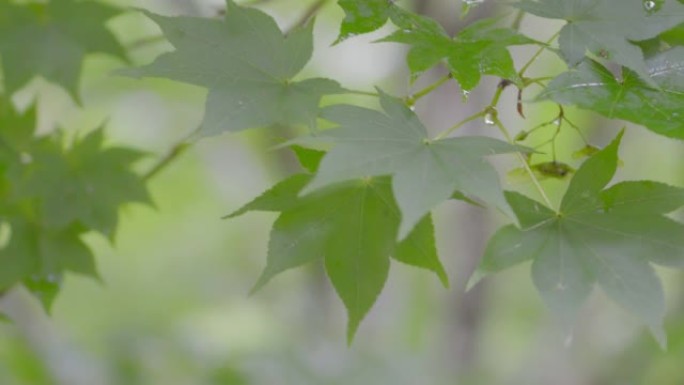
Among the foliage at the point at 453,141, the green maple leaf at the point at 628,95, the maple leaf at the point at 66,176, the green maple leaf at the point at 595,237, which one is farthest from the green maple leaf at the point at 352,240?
the maple leaf at the point at 66,176

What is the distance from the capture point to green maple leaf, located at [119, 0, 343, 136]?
1292 millimetres

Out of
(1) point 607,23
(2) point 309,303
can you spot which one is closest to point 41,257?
(1) point 607,23

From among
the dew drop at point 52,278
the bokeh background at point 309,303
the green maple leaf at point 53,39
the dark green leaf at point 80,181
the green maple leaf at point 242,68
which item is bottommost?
the bokeh background at point 309,303

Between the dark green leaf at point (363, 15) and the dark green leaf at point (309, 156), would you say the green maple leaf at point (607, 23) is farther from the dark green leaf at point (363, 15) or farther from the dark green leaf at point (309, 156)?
the dark green leaf at point (309, 156)

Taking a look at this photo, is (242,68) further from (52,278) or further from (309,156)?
(52,278)

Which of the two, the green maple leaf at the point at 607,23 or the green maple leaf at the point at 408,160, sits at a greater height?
the green maple leaf at the point at 607,23

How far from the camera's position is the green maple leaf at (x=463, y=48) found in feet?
4.16

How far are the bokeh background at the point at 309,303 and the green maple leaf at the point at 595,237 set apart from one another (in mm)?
992

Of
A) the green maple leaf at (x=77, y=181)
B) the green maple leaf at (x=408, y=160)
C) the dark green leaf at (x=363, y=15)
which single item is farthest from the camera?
the green maple leaf at (x=77, y=181)

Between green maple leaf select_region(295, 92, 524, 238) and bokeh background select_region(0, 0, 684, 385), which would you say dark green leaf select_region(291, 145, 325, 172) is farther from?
bokeh background select_region(0, 0, 684, 385)

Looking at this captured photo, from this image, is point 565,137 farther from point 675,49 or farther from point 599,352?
point 675,49

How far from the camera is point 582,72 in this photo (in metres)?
1.26

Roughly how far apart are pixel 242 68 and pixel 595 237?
546 mm

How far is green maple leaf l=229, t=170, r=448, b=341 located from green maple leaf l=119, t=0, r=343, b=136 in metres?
0.15
